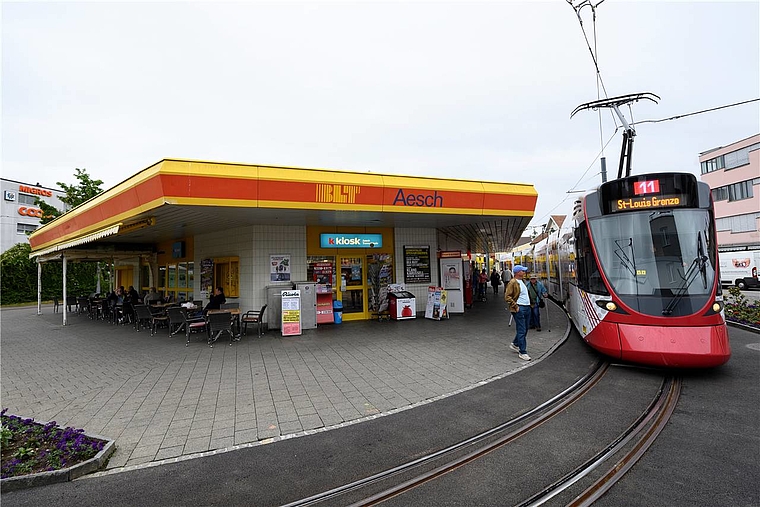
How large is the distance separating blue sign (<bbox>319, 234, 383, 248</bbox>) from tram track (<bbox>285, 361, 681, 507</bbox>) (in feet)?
26.6

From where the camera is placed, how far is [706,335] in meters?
5.49

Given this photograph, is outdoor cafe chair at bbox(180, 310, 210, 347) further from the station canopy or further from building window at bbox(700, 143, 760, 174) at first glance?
building window at bbox(700, 143, 760, 174)

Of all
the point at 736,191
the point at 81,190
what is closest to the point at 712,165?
the point at 736,191

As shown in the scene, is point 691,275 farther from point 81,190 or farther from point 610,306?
point 81,190

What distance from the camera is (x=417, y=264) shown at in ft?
45.0

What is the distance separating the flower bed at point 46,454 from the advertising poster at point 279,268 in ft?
24.9

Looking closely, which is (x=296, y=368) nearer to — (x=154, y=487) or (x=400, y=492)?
(x=154, y=487)

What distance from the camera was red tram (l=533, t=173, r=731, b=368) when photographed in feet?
18.2

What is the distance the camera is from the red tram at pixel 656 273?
5.56 metres

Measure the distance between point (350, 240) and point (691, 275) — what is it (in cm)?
856

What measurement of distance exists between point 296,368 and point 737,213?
46.2m

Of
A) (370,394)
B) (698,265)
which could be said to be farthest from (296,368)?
(698,265)

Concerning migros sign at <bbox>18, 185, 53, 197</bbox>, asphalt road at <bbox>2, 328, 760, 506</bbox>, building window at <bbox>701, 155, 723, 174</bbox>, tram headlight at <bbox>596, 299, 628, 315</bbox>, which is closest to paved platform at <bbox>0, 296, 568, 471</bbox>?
asphalt road at <bbox>2, 328, 760, 506</bbox>

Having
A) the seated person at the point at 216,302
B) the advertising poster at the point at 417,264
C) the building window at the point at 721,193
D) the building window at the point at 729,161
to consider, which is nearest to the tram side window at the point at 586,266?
the advertising poster at the point at 417,264
